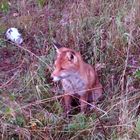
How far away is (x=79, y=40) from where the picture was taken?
5.89m

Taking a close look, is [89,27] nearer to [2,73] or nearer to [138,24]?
[138,24]

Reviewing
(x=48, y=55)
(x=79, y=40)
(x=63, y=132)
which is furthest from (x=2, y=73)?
(x=63, y=132)

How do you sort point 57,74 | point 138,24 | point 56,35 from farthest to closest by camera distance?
point 56,35, point 138,24, point 57,74

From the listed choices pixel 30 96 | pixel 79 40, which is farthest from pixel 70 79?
pixel 79 40

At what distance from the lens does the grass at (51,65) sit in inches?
179

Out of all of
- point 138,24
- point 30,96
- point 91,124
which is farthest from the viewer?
point 138,24

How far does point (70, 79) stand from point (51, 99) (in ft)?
1.12

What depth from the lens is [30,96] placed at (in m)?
5.26

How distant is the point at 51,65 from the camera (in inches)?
220

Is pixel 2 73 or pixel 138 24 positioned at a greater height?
pixel 138 24

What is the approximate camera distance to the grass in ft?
15.0

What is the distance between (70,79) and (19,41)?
4.80 ft

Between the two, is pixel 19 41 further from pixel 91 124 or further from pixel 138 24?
pixel 91 124

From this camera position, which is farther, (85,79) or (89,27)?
(89,27)
